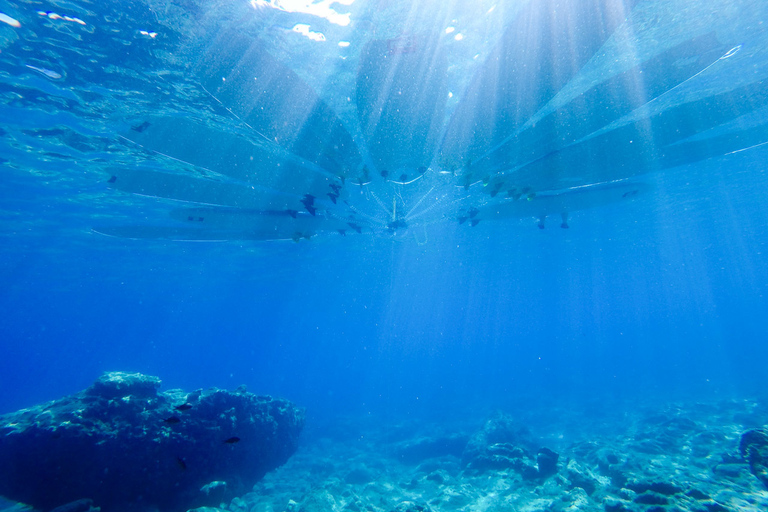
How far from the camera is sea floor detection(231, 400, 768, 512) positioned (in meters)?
7.82

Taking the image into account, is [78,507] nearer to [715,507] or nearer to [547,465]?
[547,465]

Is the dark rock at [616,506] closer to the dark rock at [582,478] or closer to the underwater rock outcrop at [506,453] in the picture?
the dark rock at [582,478]

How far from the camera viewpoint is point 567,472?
9984mm

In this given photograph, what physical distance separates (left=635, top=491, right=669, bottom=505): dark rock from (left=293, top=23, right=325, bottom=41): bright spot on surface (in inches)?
497

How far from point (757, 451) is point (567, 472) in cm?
445

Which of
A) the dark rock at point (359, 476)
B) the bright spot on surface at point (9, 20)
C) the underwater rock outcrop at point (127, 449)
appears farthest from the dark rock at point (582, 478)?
the bright spot on surface at point (9, 20)

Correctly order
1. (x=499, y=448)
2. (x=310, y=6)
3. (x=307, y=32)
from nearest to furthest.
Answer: (x=310, y=6) → (x=307, y=32) → (x=499, y=448)

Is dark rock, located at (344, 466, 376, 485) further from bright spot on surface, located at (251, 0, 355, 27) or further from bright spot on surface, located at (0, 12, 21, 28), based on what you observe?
bright spot on surface, located at (0, 12, 21, 28)

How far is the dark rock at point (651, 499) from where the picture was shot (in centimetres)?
680

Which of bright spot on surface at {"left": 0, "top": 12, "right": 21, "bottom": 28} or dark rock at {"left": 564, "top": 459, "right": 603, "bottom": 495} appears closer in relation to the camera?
bright spot on surface at {"left": 0, "top": 12, "right": 21, "bottom": 28}

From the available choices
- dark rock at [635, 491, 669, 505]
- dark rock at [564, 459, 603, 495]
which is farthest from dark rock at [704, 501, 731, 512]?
dark rock at [564, 459, 603, 495]

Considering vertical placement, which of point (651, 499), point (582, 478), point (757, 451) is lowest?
point (582, 478)

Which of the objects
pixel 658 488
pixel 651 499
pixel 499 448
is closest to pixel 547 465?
pixel 499 448

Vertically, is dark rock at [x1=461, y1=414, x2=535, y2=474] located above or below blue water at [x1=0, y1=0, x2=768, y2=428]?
below
